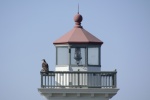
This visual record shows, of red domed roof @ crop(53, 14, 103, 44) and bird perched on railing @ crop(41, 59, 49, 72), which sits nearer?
bird perched on railing @ crop(41, 59, 49, 72)

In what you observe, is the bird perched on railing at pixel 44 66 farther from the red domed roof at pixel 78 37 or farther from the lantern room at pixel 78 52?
the red domed roof at pixel 78 37

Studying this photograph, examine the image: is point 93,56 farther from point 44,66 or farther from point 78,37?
point 44,66

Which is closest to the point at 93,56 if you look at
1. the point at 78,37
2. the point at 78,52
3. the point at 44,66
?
the point at 78,52

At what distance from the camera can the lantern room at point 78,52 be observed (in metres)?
181

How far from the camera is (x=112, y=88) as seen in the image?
18050 centimetres

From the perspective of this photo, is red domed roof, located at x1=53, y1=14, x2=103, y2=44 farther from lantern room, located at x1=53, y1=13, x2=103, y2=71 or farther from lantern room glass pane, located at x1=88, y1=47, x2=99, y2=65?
lantern room glass pane, located at x1=88, y1=47, x2=99, y2=65

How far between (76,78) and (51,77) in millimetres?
922

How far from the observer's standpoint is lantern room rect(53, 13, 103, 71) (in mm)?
180750

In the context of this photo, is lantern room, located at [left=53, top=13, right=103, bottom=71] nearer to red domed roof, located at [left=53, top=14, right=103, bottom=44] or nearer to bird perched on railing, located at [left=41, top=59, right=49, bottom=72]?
red domed roof, located at [left=53, top=14, right=103, bottom=44]

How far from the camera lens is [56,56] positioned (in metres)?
181

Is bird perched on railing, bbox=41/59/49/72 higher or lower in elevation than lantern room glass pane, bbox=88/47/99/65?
lower

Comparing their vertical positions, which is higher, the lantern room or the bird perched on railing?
the lantern room

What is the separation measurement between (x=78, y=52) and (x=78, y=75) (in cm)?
92

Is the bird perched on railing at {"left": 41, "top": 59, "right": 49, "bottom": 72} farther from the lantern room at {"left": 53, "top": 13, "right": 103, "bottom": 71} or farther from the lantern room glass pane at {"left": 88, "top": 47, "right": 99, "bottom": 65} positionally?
the lantern room glass pane at {"left": 88, "top": 47, "right": 99, "bottom": 65}
